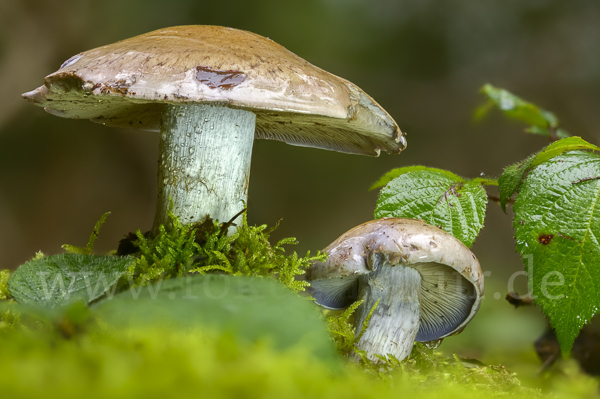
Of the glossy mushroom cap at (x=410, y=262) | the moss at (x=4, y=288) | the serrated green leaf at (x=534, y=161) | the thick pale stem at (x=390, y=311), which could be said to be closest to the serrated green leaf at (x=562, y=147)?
the serrated green leaf at (x=534, y=161)

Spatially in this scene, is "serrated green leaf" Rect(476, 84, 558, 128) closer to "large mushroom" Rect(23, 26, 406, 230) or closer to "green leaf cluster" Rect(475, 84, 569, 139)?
"green leaf cluster" Rect(475, 84, 569, 139)

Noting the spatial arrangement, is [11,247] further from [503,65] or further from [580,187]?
[503,65]

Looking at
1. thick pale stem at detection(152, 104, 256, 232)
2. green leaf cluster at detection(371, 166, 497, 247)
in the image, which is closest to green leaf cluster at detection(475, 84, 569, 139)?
green leaf cluster at detection(371, 166, 497, 247)

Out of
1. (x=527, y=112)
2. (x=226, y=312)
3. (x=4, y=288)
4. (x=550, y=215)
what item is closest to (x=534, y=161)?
(x=550, y=215)

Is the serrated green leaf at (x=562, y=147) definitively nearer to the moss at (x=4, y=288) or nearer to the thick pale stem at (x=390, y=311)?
the thick pale stem at (x=390, y=311)

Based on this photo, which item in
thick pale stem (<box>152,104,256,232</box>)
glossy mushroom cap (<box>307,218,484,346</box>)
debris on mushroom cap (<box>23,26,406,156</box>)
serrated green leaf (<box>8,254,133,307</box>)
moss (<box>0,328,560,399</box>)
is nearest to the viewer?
moss (<box>0,328,560,399</box>)

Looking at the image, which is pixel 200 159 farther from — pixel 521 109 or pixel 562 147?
pixel 521 109
